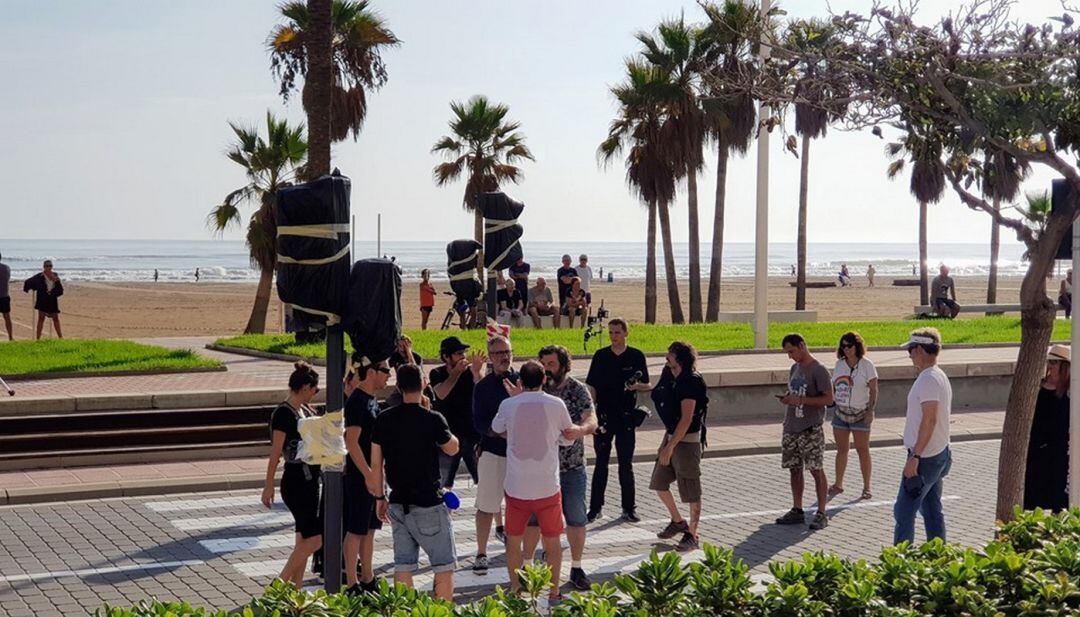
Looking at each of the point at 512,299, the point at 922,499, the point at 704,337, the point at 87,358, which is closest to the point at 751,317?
the point at 512,299

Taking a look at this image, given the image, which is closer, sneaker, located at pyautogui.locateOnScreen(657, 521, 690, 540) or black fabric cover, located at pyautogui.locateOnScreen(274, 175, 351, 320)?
black fabric cover, located at pyautogui.locateOnScreen(274, 175, 351, 320)

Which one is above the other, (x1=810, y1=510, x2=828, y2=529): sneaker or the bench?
the bench

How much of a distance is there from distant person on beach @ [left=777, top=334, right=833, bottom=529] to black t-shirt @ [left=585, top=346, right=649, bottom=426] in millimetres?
1433

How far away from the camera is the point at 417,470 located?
9.09 m

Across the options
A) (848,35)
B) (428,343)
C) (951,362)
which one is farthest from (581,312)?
(848,35)

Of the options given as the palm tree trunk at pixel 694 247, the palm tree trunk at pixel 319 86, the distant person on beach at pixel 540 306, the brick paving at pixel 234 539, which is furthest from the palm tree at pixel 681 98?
the brick paving at pixel 234 539

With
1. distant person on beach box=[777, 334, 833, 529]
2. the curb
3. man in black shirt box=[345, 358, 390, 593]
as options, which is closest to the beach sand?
the curb

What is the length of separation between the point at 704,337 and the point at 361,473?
17.5 metres

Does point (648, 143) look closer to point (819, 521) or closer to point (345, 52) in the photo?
point (345, 52)

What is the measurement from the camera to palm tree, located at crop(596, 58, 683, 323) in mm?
40531

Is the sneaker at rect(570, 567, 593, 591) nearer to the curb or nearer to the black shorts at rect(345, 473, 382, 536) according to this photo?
the black shorts at rect(345, 473, 382, 536)

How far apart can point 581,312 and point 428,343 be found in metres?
8.18

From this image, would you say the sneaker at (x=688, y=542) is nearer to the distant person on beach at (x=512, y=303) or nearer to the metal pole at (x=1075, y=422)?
the metal pole at (x=1075, y=422)

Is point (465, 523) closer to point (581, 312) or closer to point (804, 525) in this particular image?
point (804, 525)
